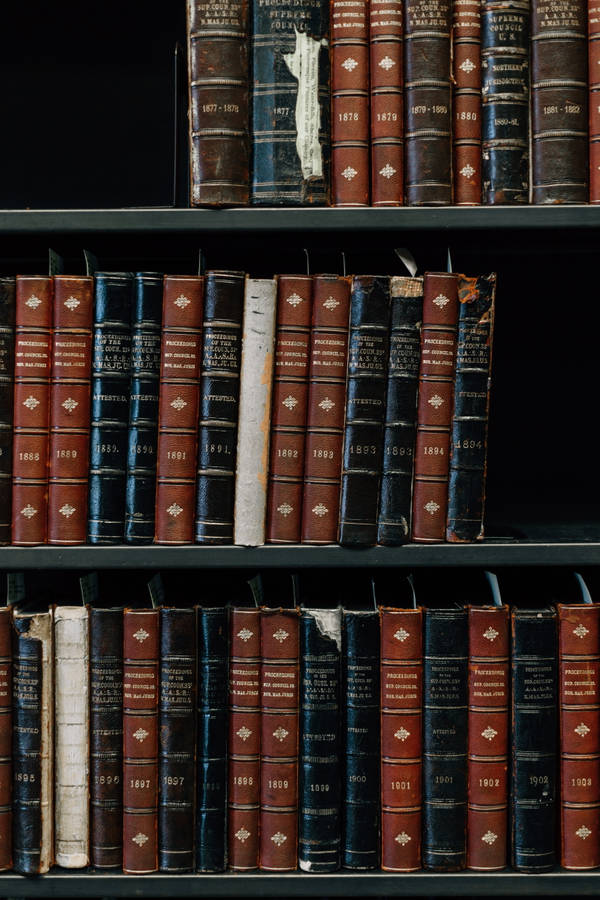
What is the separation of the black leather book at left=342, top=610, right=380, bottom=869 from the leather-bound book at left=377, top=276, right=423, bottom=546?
11cm

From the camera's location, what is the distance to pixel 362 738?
3.03 ft

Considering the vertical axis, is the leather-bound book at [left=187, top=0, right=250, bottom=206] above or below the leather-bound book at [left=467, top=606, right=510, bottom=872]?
above

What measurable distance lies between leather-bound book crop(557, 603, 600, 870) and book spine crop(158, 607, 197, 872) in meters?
0.43

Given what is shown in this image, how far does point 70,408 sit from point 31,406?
44 mm

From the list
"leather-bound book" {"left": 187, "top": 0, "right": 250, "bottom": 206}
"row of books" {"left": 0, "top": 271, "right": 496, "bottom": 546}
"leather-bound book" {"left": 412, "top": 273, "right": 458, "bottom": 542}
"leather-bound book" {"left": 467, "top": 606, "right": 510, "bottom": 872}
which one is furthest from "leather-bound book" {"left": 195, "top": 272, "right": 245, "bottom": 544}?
"leather-bound book" {"left": 467, "top": 606, "right": 510, "bottom": 872}

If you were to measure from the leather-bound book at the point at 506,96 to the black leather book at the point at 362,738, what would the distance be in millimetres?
517

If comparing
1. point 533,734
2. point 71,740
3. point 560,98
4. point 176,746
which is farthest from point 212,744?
point 560,98

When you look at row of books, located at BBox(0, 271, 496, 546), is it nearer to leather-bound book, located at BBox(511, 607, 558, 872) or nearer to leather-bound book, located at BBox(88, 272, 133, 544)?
leather-bound book, located at BBox(88, 272, 133, 544)

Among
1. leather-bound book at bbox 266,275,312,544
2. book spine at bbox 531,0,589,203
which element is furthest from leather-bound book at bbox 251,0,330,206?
book spine at bbox 531,0,589,203

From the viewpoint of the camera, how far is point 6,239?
1037 millimetres

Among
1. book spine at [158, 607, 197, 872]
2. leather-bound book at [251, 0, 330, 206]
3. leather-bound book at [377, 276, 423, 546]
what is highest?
leather-bound book at [251, 0, 330, 206]

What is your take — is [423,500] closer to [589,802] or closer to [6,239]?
[589,802]

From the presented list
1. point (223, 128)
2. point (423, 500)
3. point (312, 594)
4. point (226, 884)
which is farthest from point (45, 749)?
point (223, 128)

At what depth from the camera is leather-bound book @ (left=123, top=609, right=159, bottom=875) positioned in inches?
36.0
